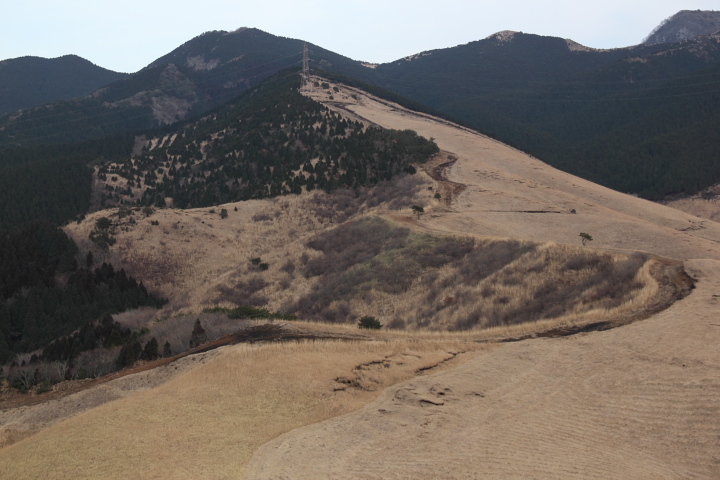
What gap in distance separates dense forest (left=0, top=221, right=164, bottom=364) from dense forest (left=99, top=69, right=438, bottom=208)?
24454mm

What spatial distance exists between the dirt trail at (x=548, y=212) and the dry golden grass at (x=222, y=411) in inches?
928

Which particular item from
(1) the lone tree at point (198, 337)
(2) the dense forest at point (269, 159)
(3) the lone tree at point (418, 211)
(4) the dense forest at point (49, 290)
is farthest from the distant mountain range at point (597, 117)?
(1) the lone tree at point (198, 337)

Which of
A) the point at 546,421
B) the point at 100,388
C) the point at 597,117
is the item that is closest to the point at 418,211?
the point at 100,388

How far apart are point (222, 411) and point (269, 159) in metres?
66.2

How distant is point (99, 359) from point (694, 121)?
12949cm

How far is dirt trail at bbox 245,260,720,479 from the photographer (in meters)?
8.59

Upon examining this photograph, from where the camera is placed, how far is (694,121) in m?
110

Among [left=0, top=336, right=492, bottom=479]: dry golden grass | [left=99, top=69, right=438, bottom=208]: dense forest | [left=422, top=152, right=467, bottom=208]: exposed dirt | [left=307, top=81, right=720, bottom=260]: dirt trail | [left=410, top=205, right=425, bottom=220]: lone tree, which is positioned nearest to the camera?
[left=0, top=336, right=492, bottom=479]: dry golden grass

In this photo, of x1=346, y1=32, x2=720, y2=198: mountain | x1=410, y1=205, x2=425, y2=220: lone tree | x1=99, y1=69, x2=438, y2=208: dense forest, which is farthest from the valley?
x1=346, y1=32, x2=720, y2=198: mountain

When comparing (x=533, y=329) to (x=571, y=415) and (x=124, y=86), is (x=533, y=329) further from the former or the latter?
(x=124, y=86)

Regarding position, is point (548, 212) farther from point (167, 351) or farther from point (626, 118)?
point (626, 118)

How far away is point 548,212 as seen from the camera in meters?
43.5

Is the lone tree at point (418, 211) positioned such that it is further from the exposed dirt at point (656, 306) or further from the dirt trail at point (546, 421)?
the dirt trail at point (546, 421)

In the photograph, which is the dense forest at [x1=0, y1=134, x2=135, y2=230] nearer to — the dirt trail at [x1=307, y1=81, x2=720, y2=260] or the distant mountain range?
the distant mountain range
